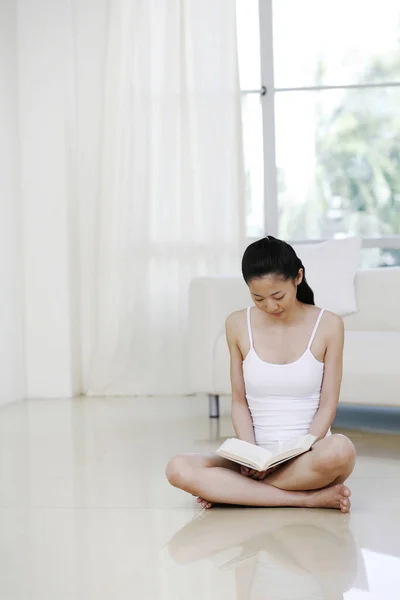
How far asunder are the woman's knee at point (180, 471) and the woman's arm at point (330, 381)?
35 centimetres

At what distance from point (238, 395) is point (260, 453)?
10.8 inches

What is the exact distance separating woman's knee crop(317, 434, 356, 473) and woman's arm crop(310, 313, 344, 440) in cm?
11

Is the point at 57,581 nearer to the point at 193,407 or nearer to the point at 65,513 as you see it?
the point at 65,513

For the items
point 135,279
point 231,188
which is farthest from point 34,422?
point 231,188

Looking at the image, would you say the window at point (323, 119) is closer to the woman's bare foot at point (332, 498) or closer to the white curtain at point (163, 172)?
the white curtain at point (163, 172)

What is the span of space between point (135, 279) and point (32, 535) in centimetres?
300

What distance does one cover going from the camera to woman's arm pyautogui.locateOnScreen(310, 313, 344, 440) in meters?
2.55

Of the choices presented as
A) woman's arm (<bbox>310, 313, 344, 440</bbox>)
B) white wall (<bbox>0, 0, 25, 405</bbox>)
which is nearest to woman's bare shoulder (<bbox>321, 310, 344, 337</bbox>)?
woman's arm (<bbox>310, 313, 344, 440</bbox>)

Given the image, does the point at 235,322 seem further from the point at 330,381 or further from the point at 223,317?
the point at 223,317

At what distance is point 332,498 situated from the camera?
8.19ft

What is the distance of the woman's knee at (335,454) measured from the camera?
241 centimetres

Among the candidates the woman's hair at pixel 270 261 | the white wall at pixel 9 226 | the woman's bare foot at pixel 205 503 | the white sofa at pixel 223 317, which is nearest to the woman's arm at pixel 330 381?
the woman's hair at pixel 270 261

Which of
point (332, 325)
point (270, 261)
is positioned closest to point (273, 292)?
point (270, 261)

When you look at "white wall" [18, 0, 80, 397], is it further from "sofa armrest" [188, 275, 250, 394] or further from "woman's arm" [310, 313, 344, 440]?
"woman's arm" [310, 313, 344, 440]
